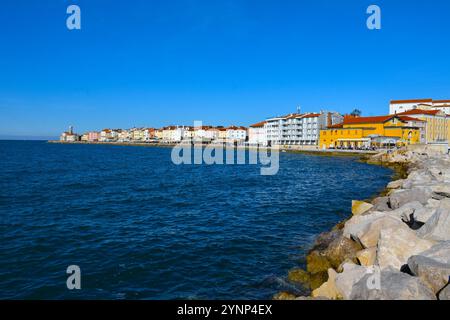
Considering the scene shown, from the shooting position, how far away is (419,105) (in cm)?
11488

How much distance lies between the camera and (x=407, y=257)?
31.7 feet

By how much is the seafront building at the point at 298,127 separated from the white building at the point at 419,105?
2331 centimetres

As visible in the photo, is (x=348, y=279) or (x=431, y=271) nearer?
(x=431, y=271)

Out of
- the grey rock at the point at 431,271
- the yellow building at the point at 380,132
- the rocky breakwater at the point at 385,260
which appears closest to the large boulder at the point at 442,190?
the rocky breakwater at the point at 385,260

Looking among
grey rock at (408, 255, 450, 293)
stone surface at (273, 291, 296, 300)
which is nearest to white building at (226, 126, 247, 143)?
stone surface at (273, 291, 296, 300)

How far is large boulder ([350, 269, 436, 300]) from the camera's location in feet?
24.1

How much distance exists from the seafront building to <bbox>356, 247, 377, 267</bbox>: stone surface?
102 metres

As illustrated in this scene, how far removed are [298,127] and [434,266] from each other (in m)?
118

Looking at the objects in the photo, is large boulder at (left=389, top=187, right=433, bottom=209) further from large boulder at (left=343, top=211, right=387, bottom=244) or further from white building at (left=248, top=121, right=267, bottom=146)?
white building at (left=248, top=121, right=267, bottom=146)

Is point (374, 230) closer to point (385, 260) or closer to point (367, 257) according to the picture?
point (367, 257)

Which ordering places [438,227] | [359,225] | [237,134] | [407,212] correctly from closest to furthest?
[438,227], [359,225], [407,212], [237,134]

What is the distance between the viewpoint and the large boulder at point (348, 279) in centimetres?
884

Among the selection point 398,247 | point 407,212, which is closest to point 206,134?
point 407,212
